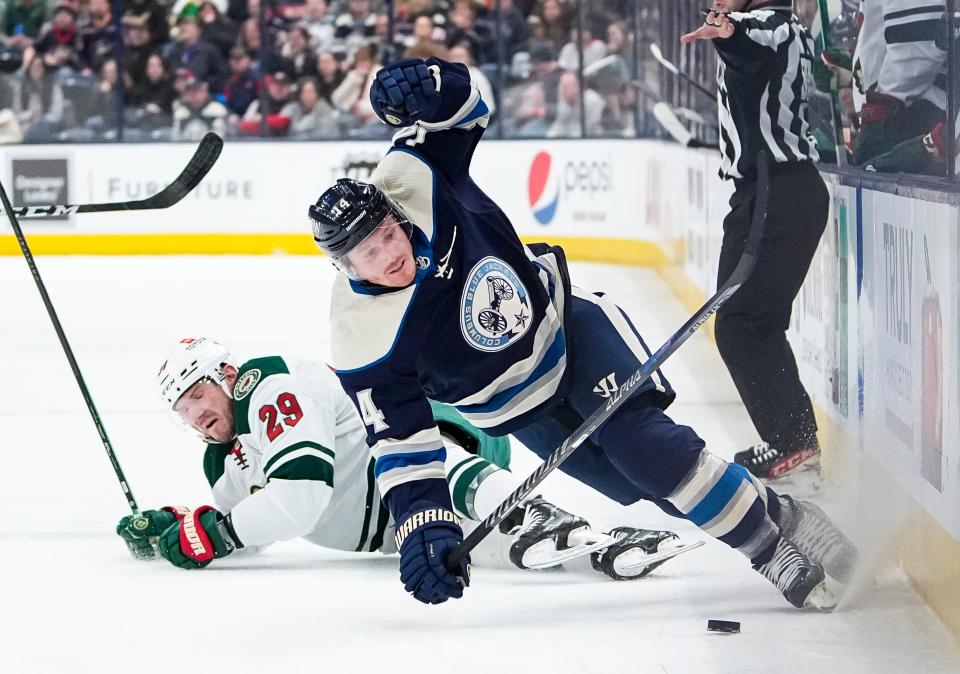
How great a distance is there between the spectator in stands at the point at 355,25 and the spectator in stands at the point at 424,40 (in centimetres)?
42

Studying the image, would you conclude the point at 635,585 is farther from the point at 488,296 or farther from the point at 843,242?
the point at 843,242

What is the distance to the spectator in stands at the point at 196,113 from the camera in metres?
11.5

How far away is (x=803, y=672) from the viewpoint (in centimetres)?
239

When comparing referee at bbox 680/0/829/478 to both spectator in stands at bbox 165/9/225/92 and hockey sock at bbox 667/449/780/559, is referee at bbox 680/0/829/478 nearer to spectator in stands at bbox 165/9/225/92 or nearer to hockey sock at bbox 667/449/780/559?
hockey sock at bbox 667/449/780/559

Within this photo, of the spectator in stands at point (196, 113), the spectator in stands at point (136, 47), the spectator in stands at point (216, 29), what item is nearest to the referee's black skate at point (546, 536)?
the spectator in stands at point (196, 113)

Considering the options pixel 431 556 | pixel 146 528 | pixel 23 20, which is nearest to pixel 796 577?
pixel 431 556

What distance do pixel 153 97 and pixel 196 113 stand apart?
34 centimetres

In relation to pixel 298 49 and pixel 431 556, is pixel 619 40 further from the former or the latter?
pixel 431 556

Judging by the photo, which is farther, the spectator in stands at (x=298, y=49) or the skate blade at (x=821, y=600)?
the spectator in stands at (x=298, y=49)

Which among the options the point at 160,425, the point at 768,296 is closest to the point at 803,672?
the point at 768,296

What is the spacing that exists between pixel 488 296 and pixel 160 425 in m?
2.65

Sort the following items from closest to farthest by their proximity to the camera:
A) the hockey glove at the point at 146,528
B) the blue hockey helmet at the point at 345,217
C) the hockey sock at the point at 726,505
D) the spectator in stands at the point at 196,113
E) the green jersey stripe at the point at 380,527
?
1. the blue hockey helmet at the point at 345,217
2. the hockey sock at the point at 726,505
3. the green jersey stripe at the point at 380,527
4. the hockey glove at the point at 146,528
5. the spectator in stands at the point at 196,113

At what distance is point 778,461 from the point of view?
12.3 feet

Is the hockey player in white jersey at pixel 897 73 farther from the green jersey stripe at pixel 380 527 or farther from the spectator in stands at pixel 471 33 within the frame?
the spectator in stands at pixel 471 33
